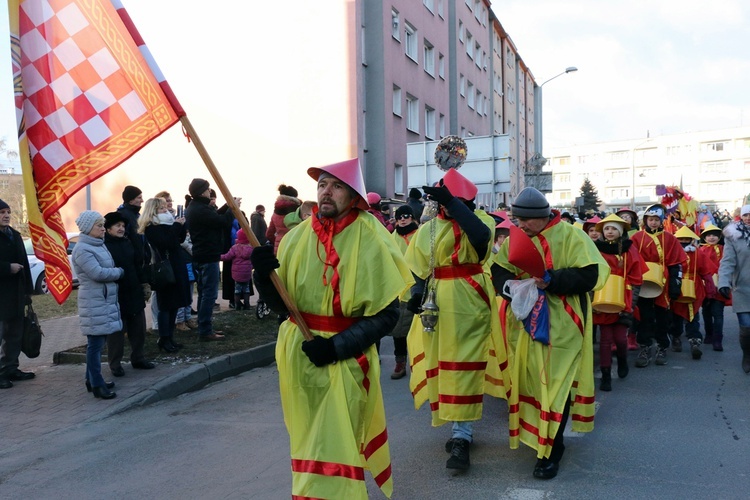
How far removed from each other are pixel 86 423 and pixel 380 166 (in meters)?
18.5

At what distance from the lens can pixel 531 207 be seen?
4.65 m

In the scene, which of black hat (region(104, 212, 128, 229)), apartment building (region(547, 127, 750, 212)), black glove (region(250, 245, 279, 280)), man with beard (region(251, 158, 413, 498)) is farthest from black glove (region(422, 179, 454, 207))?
apartment building (region(547, 127, 750, 212))

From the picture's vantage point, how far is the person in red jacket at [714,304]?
9250mm

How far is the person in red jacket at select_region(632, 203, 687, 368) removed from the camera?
838 centimetres

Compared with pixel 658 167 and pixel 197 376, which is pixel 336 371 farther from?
pixel 658 167

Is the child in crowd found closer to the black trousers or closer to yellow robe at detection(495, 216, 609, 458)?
the black trousers

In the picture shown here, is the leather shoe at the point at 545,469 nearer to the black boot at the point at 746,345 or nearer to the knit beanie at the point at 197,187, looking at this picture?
the black boot at the point at 746,345

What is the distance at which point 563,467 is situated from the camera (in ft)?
15.3

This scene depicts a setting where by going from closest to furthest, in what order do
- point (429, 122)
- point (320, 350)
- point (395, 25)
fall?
1. point (320, 350)
2. point (395, 25)
3. point (429, 122)

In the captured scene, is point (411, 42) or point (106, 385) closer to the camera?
point (106, 385)

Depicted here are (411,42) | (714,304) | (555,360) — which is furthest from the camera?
(411,42)

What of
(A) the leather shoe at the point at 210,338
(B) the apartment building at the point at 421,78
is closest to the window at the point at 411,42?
(B) the apartment building at the point at 421,78

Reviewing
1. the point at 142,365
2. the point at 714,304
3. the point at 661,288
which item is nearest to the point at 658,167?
the point at 714,304

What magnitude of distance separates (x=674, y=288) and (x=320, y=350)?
6.51 metres
